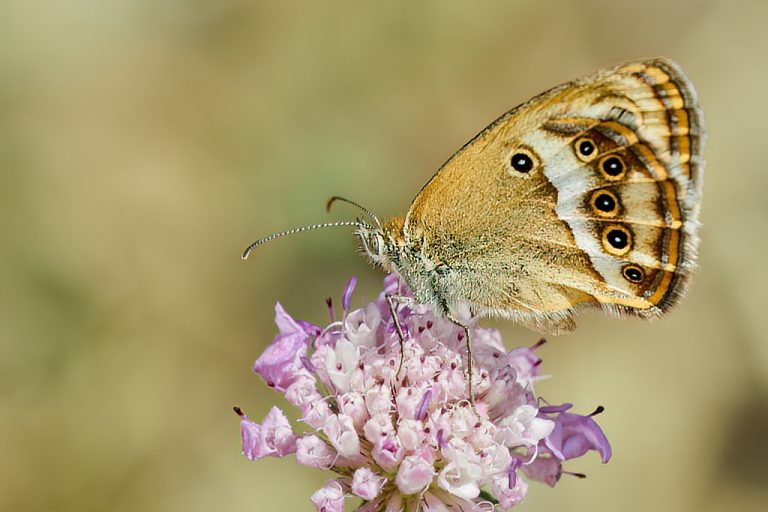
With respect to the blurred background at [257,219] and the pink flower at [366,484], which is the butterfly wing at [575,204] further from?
the blurred background at [257,219]

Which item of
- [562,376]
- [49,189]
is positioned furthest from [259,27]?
[562,376]

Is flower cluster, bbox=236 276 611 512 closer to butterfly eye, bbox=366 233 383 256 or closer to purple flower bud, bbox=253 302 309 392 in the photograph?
purple flower bud, bbox=253 302 309 392

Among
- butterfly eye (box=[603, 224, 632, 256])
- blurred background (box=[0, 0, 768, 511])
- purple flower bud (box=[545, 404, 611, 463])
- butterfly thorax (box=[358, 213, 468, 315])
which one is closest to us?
purple flower bud (box=[545, 404, 611, 463])

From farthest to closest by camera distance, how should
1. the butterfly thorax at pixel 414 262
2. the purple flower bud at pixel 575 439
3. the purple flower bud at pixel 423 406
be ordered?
the butterfly thorax at pixel 414 262 < the purple flower bud at pixel 575 439 < the purple flower bud at pixel 423 406

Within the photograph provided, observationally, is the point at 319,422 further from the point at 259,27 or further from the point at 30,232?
the point at 259,27

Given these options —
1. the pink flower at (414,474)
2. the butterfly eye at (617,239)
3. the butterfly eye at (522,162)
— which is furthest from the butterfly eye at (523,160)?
the pink flower at (414,474)

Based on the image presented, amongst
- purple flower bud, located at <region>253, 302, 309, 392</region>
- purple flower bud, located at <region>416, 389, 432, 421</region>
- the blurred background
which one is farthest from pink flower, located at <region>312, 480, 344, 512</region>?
the blurred background
